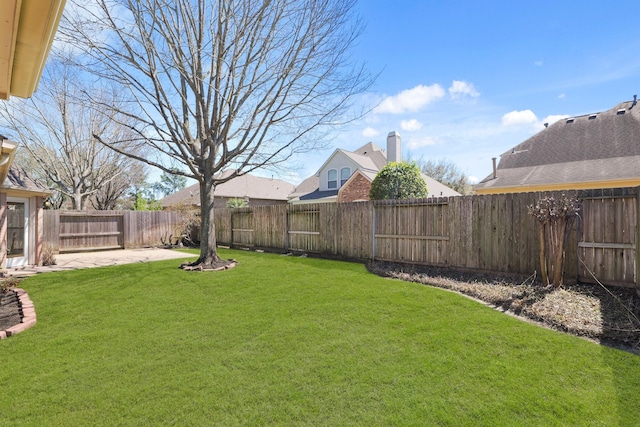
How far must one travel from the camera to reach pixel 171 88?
8680 millimetres

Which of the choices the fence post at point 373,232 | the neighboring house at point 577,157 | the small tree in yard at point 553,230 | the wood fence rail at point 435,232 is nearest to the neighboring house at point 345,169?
the neighboring house at point 577,157

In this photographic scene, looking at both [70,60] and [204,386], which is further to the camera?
[70,60]

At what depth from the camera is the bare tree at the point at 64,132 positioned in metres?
13.3

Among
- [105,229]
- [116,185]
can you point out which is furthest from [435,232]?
[116,185]

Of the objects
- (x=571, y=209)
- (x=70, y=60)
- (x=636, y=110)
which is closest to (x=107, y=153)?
(x=70, y=60)

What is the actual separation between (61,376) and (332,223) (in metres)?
7.12

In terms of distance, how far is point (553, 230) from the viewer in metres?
4.92

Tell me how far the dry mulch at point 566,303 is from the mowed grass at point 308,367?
0.32 metres

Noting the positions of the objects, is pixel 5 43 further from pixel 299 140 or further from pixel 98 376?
pixel 299 140

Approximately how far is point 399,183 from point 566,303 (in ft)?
27.7

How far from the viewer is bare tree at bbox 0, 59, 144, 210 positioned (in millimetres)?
13266

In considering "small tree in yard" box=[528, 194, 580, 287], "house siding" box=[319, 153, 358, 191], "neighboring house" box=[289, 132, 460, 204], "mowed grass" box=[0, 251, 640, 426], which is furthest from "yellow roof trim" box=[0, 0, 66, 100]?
"house siding" box=[319, 153, 358, 191]

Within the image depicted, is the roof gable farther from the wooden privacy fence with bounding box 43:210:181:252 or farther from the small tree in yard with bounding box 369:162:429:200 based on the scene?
the small tree in yard with bounding box 369:162:429:200

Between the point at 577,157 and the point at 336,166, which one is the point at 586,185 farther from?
the point at 336,166
